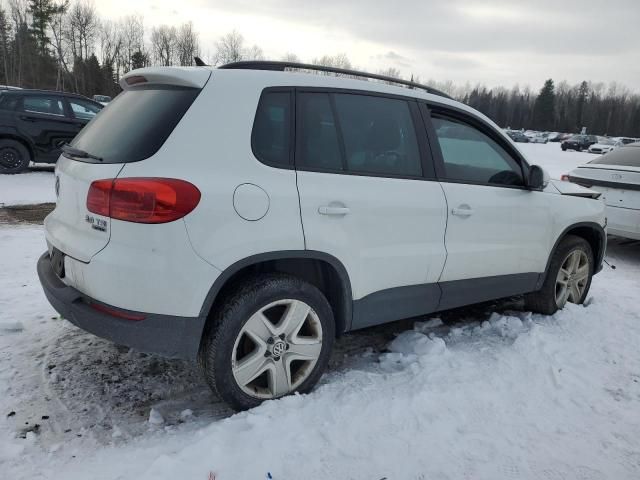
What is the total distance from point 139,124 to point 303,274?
1.22m

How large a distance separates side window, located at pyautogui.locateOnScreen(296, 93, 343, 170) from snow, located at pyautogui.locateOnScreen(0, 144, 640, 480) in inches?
53.3

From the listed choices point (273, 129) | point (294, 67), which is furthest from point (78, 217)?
point (294, 67)

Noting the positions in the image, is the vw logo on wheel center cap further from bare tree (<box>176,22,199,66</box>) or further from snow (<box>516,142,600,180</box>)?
bare tree (<box>176,22,199,66</box>)

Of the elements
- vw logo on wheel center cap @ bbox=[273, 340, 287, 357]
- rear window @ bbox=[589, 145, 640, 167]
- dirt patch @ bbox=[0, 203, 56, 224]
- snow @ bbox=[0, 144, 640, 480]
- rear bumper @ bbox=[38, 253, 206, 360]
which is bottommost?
snow @ bbox=[0, 144, 640, 480]

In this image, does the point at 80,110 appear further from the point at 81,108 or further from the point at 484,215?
the point at 484,215

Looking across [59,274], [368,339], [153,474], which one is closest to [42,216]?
[59,274]

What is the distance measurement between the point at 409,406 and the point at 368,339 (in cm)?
112

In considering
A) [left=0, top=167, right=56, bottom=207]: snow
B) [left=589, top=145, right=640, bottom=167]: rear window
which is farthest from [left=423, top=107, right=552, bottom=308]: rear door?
[left=0, top=167, right=56, bottom=207]: snow

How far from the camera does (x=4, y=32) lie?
6378 cm

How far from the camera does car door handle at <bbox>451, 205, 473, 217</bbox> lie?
131 inches

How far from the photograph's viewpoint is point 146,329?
2395mm

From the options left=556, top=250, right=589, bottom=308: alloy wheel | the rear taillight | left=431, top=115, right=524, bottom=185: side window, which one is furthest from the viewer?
left=556, top=250, right=589, bottom=308: alloy wheel

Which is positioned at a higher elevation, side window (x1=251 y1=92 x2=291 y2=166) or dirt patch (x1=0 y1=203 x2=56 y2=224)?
side window (x1=251 y1=92 x2=291 y2=166)

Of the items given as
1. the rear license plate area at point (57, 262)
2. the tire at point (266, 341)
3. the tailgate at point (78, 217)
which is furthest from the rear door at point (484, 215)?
the rear license plate area at point (57, 262)
